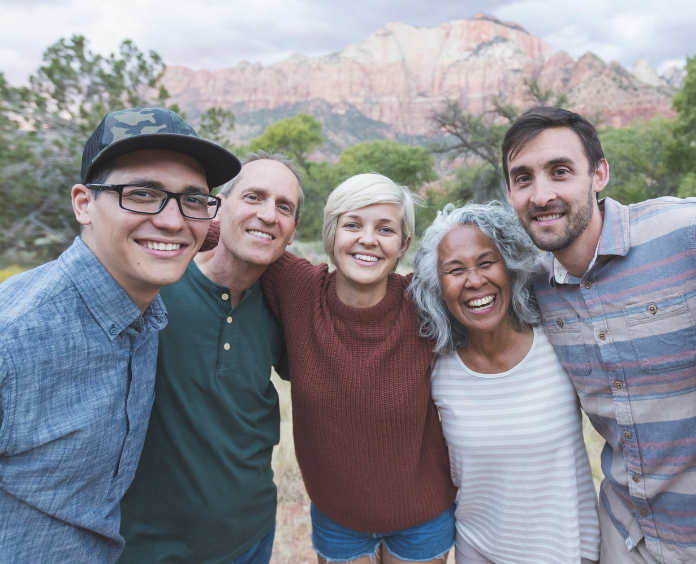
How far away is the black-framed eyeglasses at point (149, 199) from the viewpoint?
153 cm

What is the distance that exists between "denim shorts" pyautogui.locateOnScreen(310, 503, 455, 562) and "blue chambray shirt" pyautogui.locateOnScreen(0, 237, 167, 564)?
1123 millimetres

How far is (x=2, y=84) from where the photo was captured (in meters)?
9.13

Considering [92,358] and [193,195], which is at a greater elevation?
[193,195]

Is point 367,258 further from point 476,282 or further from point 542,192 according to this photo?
point 542,192

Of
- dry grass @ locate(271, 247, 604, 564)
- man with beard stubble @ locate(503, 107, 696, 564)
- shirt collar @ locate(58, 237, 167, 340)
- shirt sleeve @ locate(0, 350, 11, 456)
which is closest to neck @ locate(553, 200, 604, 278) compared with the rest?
man with beard stubble @ locate(503, 107, 696, 564)

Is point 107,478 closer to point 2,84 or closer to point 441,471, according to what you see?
point 441,471

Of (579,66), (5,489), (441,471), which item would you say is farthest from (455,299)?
(579,66)

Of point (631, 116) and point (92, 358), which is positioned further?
point (631, 116)

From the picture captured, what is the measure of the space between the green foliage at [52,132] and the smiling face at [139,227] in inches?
354

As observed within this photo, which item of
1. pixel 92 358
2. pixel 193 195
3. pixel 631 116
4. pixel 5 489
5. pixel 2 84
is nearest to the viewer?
pixel 5 489

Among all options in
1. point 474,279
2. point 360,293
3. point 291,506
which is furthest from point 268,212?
point 291,506

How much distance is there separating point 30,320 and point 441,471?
77.5 inches

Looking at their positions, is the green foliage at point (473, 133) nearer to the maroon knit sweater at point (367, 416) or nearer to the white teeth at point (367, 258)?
the white teeth at point (367, 258)

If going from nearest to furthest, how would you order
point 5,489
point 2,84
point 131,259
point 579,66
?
point 5,489 < point 131,259 < point 2,84 < point 579,66
